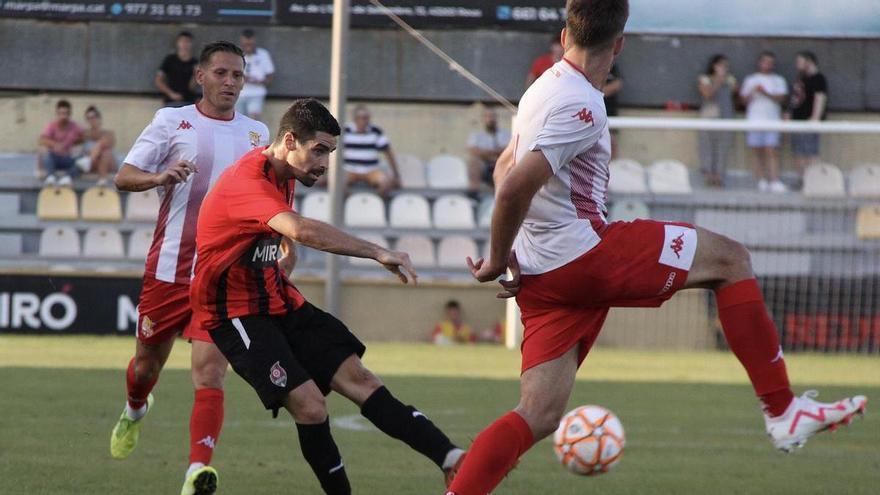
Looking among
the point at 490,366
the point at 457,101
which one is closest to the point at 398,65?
the point at 457,101

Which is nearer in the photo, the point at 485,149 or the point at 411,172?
the point at 485,149

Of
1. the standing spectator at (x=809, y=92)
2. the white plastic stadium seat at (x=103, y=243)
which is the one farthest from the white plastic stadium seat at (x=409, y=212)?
the standing spectator at (x=809, y=92)

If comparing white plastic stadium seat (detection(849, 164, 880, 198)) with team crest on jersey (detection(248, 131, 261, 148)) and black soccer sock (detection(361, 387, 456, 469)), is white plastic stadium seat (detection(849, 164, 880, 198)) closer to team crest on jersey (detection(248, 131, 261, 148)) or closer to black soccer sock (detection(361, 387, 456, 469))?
team crest on jersey (detection(248, 131, 261, 148))

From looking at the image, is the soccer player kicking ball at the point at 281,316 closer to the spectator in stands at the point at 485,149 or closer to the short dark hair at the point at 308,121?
the short dark hair at the point at 308,121

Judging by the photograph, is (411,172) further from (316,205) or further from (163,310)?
(163,310)

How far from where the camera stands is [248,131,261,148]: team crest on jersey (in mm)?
7375

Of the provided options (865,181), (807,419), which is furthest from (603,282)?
(865,181)

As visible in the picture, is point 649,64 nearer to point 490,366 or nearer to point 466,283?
point 466,283

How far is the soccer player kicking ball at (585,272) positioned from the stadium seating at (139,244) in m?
13.0

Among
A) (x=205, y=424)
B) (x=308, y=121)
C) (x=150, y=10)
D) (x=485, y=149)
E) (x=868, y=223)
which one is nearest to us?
(x=308, y=121)

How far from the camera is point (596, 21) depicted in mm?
5309

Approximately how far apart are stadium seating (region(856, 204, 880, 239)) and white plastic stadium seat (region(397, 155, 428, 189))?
5.65m

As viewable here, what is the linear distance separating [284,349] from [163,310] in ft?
4.56

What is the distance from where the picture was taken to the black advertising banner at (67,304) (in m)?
16.8
